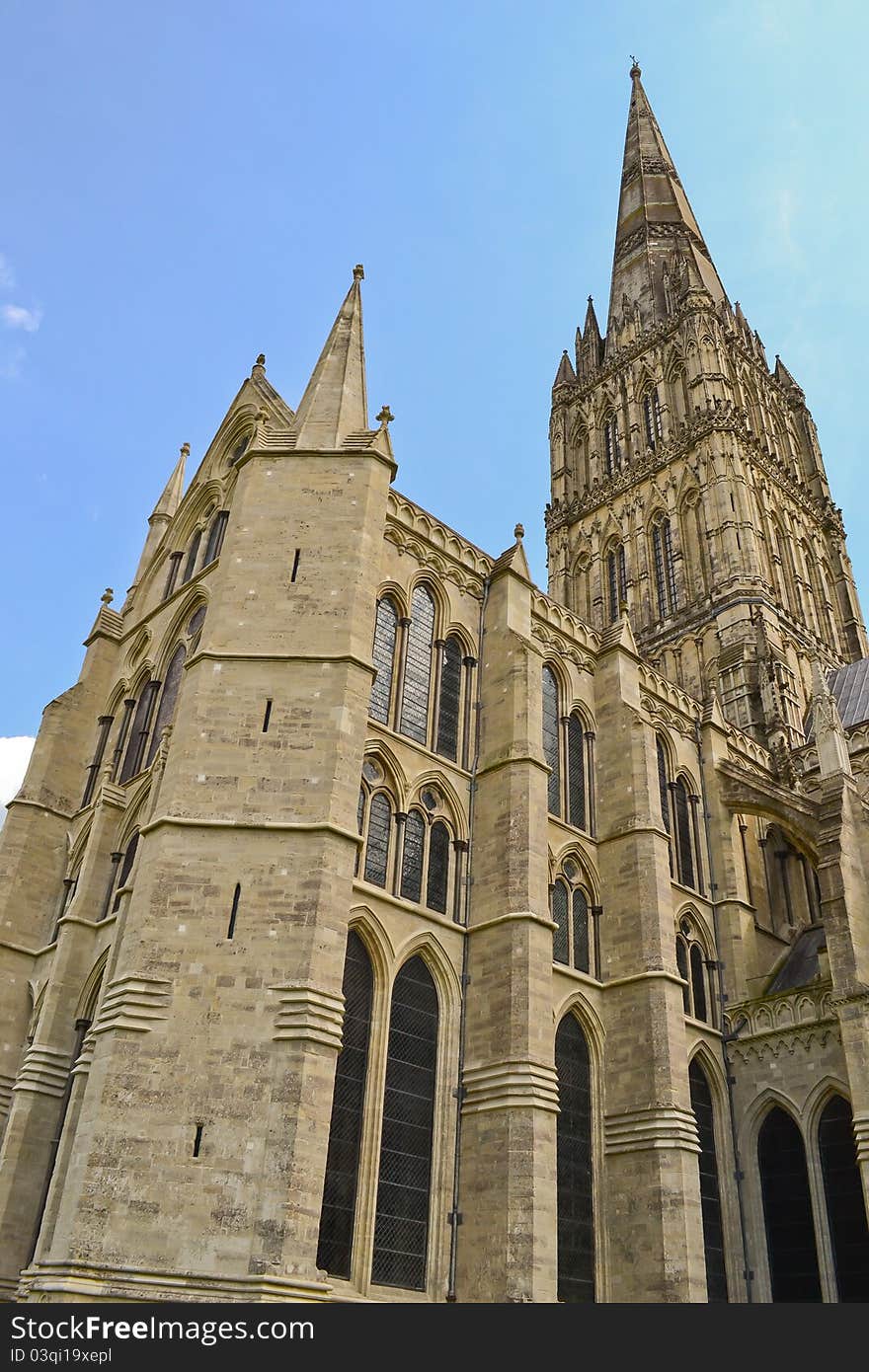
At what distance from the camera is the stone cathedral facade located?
42.0 ft

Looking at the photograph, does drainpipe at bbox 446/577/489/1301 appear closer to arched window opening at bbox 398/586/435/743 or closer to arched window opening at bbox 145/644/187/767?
arched window opening at bbox 398/586/435/743

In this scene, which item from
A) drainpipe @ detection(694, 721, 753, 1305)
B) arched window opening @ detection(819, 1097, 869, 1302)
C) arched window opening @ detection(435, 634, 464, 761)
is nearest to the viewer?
arched window opening @ detection(819, 1097, 869, 1302)

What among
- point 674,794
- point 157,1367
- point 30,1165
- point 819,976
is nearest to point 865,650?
point 674,794

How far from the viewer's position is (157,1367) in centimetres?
848

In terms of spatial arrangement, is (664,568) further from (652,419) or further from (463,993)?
(463,993)

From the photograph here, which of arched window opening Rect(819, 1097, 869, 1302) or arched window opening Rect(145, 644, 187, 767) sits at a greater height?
arched window opening Rect(145, 644, 187, 767)

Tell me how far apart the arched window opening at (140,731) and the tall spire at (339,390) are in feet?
20.2

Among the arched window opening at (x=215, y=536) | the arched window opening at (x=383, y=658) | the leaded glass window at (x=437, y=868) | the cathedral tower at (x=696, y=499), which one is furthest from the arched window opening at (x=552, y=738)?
the cathedral tower at (x=696, y=499)

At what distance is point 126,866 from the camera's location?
1852cm

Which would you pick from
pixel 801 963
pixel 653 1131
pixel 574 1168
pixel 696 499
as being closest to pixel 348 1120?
pixel 574 1168

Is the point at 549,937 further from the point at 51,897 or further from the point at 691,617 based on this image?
the point at 691,617

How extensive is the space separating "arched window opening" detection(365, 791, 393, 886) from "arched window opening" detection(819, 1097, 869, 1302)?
10012 mm

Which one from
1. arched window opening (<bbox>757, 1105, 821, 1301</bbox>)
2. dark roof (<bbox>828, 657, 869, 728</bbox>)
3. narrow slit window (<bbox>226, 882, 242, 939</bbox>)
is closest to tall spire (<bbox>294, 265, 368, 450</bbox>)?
narrow slit window (<bbox>226, 882, 242, 939</bbox>)

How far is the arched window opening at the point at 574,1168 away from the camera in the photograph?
17.0 m
